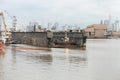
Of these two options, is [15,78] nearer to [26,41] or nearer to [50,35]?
[50,35]

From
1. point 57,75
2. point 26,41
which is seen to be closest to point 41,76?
point 57,75

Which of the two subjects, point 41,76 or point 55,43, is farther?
point 55,43

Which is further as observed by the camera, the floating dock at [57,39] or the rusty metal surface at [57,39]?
the rusty metal surface at [57,39]

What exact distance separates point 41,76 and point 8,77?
10.3ft

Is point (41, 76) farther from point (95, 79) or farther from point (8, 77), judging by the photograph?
point (95, 79)

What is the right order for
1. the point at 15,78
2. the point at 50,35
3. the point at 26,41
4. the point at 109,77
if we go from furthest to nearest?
the point at 26,41 < the point at 50,35 < the point at 109,77 < the point at 15,78

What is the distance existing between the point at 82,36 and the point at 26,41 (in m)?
25.7

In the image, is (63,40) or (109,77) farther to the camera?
(63,40)

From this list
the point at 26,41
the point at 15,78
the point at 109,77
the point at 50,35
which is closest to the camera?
the point at 15,78

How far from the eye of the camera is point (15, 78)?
94.0 feet

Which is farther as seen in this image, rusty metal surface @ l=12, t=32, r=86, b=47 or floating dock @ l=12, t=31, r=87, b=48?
rusty metal surface @ l=12, t=32, r=86, b=47

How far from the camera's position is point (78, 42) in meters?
107

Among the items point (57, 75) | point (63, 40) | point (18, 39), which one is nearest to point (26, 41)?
point (18, 39)

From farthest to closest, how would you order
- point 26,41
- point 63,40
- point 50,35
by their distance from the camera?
point 26,41, point 63,40, point 50,35
